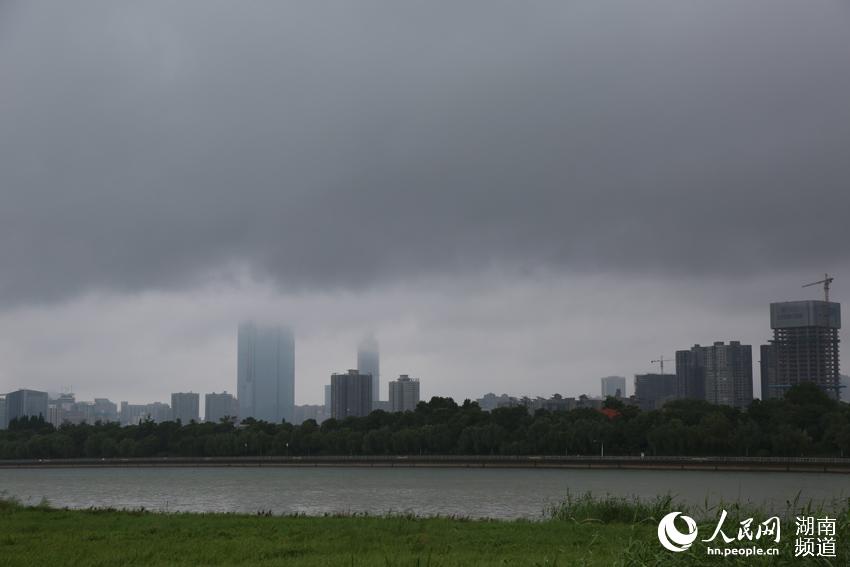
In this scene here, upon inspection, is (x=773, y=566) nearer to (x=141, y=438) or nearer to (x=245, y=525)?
(x=245, y=525)

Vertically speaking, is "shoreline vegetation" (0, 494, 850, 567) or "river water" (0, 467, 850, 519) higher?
"shoreline vegetation" (0, 494, 850, 567)

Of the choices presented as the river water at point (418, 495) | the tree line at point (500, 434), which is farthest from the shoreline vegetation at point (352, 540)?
the tree line at point (500, 434)

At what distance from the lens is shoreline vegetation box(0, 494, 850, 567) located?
13.5 metres

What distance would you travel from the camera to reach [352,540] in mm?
20984

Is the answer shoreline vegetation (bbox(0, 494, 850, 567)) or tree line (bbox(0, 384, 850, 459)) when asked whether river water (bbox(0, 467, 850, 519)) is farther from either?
tree line (bbox(0, 384, 850, 459))

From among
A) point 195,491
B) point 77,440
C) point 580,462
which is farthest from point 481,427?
point 77,440

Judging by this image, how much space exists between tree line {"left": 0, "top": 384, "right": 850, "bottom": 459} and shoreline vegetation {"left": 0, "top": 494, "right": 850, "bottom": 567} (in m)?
90.1

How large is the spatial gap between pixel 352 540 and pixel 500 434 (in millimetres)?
106685

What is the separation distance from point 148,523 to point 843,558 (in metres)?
20.3

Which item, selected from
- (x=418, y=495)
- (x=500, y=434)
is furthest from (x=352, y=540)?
(x=500, y=434)

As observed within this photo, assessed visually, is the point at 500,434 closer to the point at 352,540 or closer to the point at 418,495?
the point at 418,495

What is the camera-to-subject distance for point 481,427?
128000 mm

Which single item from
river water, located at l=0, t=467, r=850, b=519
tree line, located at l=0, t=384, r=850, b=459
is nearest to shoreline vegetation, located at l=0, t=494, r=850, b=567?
river water, located at l=0, t=467, r=850, b=519

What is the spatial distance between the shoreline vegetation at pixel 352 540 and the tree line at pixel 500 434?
9009 cm
